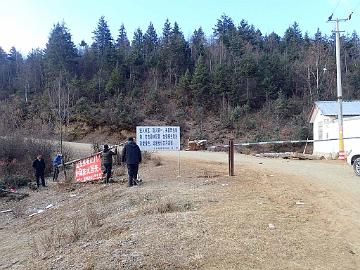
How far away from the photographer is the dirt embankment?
704 centimetres

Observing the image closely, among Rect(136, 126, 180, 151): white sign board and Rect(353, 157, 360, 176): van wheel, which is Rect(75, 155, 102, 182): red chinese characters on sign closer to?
Rect(136, 126, 180, 151): white sign board

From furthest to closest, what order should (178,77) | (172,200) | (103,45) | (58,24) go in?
(103,45), (58,24), (178,77), (172,200)

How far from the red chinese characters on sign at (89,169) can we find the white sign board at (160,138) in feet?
8.88

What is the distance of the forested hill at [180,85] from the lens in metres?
61.2

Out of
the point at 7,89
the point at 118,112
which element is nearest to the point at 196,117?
the point at 118,112

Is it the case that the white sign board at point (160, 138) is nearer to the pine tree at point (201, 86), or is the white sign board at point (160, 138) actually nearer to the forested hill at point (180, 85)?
the forested hill at point (180, 85)

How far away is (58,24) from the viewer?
8569 centimetres

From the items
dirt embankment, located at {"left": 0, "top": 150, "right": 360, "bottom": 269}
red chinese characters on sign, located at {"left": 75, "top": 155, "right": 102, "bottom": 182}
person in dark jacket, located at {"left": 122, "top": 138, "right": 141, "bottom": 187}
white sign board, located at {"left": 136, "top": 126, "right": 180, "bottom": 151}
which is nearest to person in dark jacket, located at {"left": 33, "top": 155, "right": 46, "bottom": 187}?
red chinese characters on sign, located at {"left": 75, "top": 155, "right": 102, "bottom": 182}

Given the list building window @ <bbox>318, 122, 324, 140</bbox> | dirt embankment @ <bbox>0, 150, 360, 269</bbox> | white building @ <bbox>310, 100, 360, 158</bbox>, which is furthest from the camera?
building window @ <bbox>318, 122, 324, 140</bbox>

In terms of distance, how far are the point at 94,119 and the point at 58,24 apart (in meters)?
32.7

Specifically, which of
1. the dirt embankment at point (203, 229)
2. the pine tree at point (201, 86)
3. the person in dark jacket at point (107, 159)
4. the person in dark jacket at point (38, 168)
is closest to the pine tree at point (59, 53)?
the pine tree at point (201, 86)

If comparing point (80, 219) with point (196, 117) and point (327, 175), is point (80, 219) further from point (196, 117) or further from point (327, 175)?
point (196, 117)

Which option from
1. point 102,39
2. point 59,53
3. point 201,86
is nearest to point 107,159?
point 201,86

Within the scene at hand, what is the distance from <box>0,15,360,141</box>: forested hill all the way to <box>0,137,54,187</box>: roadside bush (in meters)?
16.2
